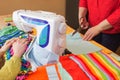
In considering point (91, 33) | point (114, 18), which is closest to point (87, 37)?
point (91, 33)

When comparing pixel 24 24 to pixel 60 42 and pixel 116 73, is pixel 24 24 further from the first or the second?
pixel 116 73

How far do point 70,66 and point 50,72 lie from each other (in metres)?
0.11

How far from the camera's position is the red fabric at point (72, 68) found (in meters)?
1.01

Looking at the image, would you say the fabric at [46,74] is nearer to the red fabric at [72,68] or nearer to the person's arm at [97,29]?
the red fabric at [72,68]

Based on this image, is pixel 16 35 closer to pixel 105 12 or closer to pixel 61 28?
pixel 61 28

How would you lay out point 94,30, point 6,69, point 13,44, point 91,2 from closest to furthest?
1. point 6,69
2. point 13,44
3. point 94,30
4. point 91,2

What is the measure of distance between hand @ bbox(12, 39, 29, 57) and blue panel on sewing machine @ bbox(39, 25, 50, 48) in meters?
0.08

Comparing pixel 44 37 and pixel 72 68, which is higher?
pixel 44 37

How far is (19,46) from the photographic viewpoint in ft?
3.71

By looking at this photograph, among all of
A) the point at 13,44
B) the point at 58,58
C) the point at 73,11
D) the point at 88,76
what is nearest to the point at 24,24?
the point at 13,44

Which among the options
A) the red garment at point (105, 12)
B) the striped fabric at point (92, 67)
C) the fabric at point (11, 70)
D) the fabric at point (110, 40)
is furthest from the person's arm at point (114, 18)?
the fabric at point (11, 70)

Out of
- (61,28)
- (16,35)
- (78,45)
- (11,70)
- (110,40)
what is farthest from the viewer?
(110,40)

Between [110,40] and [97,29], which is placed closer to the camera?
[97,29]

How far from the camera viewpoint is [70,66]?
109 cm
